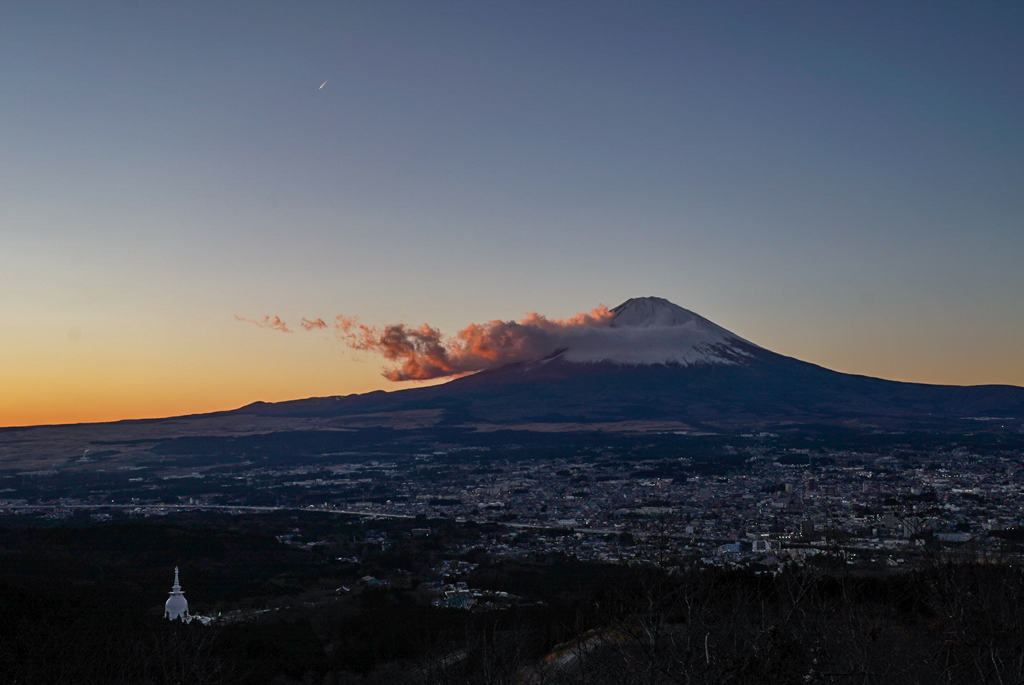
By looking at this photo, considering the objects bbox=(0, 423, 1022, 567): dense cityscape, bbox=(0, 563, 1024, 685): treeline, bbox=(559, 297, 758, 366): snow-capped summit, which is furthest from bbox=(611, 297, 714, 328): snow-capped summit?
bbox=(0, 563, 1024, 685): treeline

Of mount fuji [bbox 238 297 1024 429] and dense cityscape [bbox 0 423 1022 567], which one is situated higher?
mount fuji [bbox 238 297 1024 429]

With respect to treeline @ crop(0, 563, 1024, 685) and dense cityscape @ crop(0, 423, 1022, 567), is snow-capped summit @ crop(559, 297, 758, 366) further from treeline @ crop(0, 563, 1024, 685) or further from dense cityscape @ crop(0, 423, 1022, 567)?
treeline @ crop(0, 563, 1024, 685)

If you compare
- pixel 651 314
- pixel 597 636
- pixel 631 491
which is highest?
pixel 651 314

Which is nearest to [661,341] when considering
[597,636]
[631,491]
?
[631,491]

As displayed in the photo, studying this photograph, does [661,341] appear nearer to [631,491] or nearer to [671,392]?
[671,392]

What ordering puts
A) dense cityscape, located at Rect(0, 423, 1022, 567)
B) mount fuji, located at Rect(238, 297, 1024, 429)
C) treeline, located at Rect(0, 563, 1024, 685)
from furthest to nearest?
1. mount fuji, located at Rect(238, 297, 1024, 429)
2. dense cityscape, located at Rect(0, 423, 1022, 567)
3. treeline, located at Rect(0, 563, 1024, 685)

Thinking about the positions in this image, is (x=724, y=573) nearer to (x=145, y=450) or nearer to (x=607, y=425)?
(x=607, y=425)
